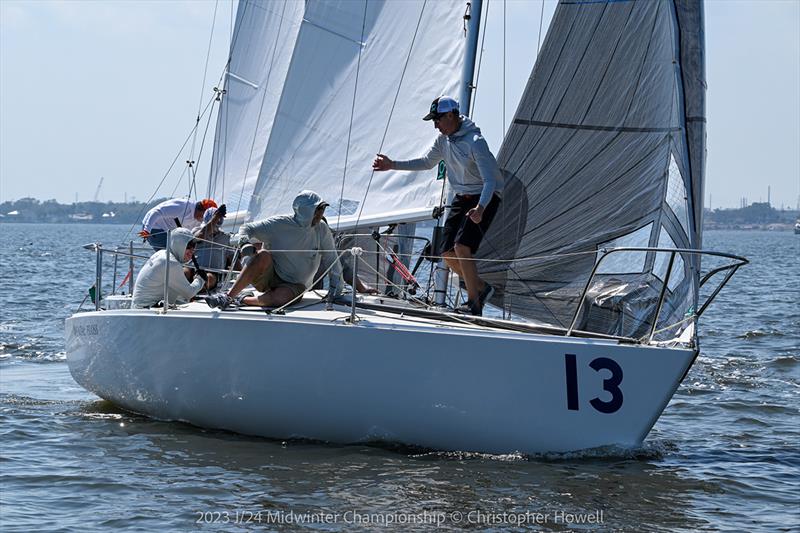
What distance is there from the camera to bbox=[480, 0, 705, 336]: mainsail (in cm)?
879

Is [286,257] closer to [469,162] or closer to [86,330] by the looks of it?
[469,162]

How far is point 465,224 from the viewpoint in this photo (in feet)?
28.4

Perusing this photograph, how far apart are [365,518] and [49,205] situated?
560 ft

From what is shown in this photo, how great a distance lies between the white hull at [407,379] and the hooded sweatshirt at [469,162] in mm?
1143

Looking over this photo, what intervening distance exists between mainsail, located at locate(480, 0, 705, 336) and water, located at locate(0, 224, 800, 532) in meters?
1.47

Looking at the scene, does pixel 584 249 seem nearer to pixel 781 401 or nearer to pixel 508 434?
pixel 508 434

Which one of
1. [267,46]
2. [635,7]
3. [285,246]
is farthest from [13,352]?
[635,7]

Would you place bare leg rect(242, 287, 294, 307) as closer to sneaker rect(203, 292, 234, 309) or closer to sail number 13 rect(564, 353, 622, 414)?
sneaker rect(203, 292, 234, 309)

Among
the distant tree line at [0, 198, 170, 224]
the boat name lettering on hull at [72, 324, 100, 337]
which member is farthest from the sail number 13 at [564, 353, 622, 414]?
the distant tree line at [0, 198, 170, 224]

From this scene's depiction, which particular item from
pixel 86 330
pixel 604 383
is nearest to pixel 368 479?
pixel 604 383

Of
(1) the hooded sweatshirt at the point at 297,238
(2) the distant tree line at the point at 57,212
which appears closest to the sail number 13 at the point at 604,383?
(1) the hooded sweatshirt at the point at 297,238

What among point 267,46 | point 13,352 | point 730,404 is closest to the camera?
point 730,404

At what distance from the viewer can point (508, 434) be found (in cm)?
785

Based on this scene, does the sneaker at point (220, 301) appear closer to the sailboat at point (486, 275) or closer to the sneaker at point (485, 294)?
the sailboat at point (486, 275)
